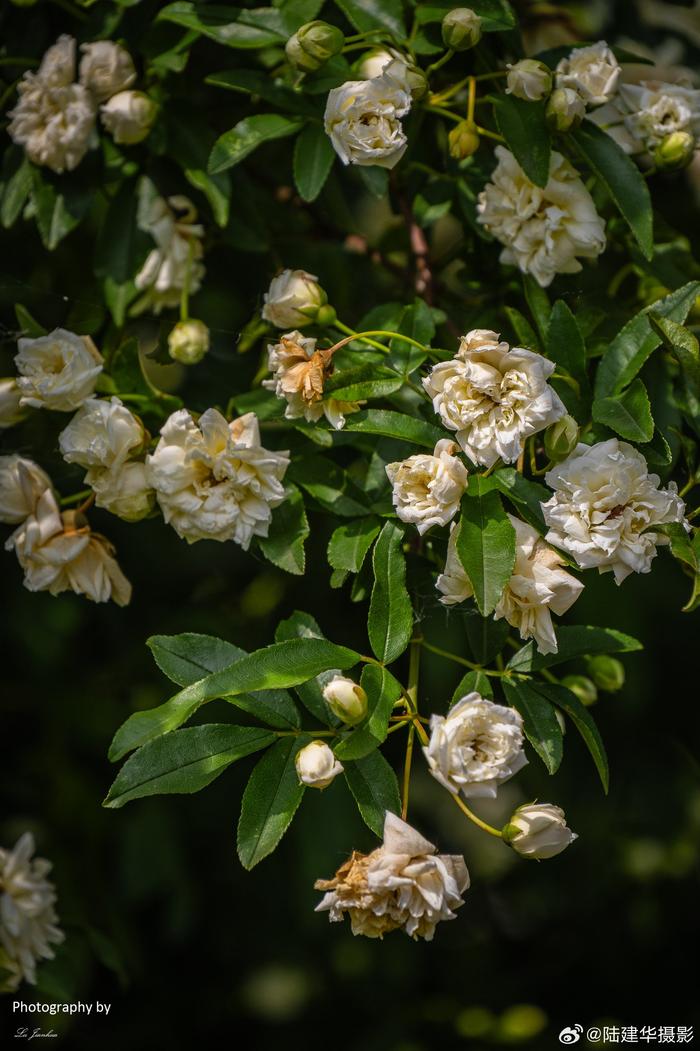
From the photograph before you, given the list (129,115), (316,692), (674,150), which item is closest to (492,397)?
(316,692)

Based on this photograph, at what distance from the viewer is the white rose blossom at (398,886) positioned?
0.73 m

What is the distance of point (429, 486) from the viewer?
759 millimetres

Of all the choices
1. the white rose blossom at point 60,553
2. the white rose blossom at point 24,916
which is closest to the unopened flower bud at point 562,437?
the white rose blossom at point 60,553

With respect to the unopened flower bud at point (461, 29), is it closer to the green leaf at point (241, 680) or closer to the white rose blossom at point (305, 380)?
the white rose blossom at point (305, 380)

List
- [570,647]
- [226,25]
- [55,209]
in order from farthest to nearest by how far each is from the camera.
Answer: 1. [55,209]
2. [226,25]
3. [570,647]

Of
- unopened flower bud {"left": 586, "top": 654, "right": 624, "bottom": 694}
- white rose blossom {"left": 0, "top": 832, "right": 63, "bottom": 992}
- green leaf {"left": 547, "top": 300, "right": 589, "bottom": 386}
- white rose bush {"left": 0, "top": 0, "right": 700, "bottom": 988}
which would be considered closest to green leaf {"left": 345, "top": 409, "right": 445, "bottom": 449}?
white rose bush {"left": 0, "top": 0, "right": 700, "bottom": 988}

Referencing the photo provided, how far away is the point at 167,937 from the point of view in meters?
1.52

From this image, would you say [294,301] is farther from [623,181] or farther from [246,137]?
[623,181]

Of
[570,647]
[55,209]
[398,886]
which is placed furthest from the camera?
[55,209]

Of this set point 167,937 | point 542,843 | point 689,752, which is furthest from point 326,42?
point 167,937

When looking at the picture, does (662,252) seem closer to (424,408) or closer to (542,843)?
(424,408)

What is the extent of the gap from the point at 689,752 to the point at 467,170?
2.70 ft

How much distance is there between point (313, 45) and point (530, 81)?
0.19 m

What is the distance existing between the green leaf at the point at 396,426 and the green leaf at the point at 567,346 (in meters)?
0.12
